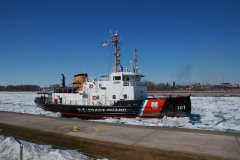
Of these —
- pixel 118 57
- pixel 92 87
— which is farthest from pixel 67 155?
pixel 118 57

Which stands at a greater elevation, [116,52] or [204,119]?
[116,52]

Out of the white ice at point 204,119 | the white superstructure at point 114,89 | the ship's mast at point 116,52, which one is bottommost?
the white ice at point 204,119

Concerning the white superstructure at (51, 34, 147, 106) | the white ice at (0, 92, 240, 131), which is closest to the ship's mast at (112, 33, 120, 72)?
the white superstructure at (51, 34, 147, 106)

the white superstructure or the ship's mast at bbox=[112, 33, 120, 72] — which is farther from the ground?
the ship's mast at bbox=[112, 33, 120, 72]

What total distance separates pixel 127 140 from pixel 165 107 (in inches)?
390

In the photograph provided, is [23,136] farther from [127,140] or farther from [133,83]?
[133,83]

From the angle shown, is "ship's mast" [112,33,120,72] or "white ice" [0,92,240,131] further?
"ship's mast" [112,33,120,72]

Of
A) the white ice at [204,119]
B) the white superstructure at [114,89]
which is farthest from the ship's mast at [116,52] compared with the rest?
the white ice at [204,119]

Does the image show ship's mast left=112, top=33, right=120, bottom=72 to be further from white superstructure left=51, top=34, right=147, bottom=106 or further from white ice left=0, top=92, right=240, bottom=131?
white ice left=0, top=92, right=240, bottom=131

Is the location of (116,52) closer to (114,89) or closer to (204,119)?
(114,89)

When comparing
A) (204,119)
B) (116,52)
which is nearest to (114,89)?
(116,52)

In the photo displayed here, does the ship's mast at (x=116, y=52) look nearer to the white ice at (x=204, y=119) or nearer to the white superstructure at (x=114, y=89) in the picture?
the white superstructure at (x=114, y=89)

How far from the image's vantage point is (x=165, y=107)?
1862 cm

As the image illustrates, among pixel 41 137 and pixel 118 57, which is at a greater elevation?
pixel 118 57
